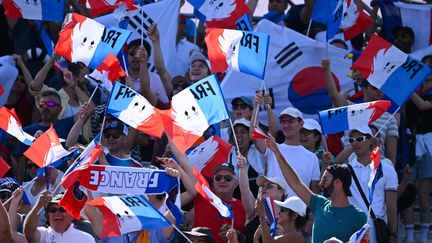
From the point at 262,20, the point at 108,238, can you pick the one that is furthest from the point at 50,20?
the point at 108,238

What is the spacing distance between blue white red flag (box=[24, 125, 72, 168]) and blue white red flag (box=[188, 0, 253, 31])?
9.95 feet

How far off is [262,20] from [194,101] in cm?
337

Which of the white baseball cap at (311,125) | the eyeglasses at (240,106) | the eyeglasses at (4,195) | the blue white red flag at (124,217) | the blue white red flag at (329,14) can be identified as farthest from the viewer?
the blue white red flag at (329,14)

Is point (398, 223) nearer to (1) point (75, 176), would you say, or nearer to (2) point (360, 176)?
(2) point (360, 176)

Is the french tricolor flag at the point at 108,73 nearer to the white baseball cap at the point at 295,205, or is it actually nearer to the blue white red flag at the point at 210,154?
the blue white red flag at the point at 210,154

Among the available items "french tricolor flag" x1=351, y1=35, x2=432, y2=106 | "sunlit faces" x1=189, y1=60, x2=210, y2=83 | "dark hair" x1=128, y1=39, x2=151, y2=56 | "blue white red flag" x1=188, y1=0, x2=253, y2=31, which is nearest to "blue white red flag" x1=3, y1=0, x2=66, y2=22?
"dark hair" x1=128, y1=39, x2=151, y2=56

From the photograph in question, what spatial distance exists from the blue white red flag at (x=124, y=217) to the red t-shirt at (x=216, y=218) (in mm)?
1124

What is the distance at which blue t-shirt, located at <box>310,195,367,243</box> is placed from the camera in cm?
1307

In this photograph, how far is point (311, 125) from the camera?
15.8 meters

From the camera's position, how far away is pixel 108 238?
14336 millimetres

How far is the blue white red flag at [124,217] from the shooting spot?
43.8ft

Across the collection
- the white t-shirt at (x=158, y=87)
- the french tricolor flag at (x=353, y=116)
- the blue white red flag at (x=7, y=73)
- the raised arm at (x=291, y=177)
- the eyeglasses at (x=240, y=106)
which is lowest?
the blue white red flag at (x=7, y=73)

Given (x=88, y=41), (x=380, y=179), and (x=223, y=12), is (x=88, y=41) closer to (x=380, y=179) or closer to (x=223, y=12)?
(x=223, y=12)

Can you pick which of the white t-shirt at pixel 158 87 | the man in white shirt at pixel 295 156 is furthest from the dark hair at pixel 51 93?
the man in white shirt at pixel 295 156
